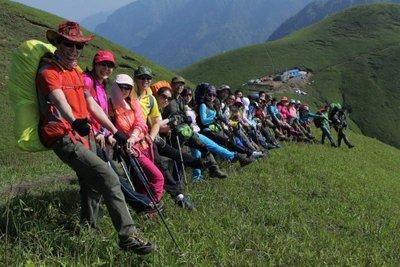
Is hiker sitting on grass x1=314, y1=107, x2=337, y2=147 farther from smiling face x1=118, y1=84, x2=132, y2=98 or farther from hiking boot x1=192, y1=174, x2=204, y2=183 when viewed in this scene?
Answer: smiling face x1=118, y1=84, x2=132, y2=98

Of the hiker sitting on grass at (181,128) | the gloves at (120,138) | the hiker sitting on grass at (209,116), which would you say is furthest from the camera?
the hiker sitting on grass at (209,116)

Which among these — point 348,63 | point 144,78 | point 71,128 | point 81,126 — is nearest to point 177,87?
point 144,78

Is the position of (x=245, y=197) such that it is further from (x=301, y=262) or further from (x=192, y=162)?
(x=301, y=262)

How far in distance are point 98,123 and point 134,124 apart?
4.08ft

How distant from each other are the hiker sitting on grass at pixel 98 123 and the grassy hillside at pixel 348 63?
119254 millimetres

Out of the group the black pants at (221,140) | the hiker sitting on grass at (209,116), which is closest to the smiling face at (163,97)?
the hiker sitting on grass at (209,116)

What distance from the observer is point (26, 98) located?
259 inches

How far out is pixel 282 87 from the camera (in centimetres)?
13988

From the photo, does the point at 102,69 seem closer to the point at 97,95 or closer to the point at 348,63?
Result: the point at 97,95

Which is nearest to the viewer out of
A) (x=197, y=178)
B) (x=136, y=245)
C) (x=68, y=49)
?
(x=136, y=245)

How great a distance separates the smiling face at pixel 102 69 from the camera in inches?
334

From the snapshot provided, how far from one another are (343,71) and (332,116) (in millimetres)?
126458

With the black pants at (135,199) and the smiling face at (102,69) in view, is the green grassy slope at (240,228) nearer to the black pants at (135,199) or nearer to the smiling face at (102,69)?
the black pants at (135,199)

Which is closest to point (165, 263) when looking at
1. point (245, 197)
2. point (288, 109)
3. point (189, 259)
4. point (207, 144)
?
point (189, 259)
